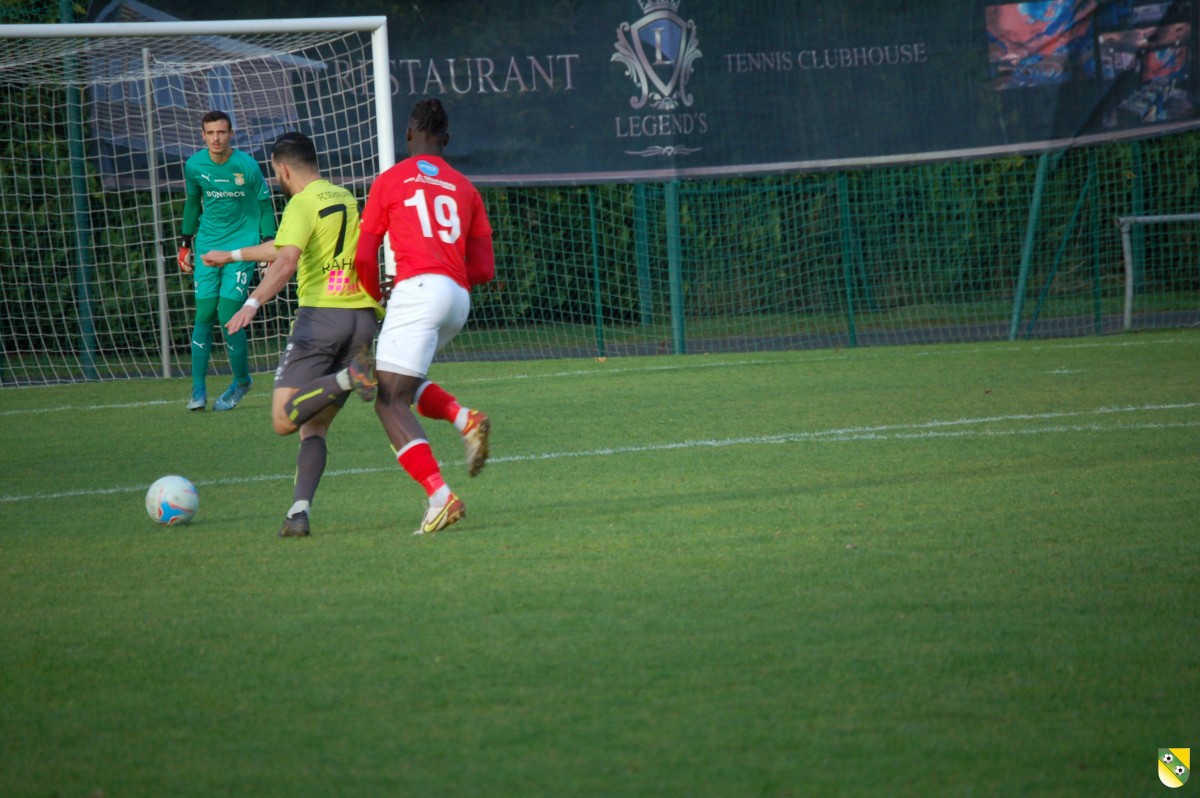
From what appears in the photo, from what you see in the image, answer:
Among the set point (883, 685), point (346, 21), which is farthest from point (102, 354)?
point (883, 685)

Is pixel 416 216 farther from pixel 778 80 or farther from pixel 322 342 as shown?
pixel 778 80

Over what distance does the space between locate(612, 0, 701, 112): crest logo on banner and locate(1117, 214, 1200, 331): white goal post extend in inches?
202

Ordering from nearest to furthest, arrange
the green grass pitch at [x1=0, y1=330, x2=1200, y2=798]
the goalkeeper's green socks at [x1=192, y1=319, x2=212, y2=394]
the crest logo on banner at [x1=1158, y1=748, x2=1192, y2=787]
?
the crest logo on banner at [x1=1158, y1=748, x2=1192, y2=787], the green grass pitch at [x1=0, y1=330, x2=1200, y2=798], the goalkeeper's green socks at [x1=192, y1=319, x2=212, y2=394]

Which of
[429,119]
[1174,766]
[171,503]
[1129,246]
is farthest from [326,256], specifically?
[1129,246]

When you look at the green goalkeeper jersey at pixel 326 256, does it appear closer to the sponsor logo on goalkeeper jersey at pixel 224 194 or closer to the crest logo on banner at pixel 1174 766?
the crest logo on banner at pixel 1174 766

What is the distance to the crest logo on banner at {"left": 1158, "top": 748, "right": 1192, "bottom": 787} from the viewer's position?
3.17m

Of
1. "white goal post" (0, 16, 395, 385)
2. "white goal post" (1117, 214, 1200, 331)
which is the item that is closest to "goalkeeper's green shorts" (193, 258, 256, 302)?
"white goal post" (0, 16, 395, 385)

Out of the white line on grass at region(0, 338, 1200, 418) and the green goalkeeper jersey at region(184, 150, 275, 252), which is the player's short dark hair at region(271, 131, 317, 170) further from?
the white line on grass at region(0, 338, 1200, 418)

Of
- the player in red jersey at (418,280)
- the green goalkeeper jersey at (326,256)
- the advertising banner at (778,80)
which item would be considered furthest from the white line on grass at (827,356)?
the player in red jersey at (418,280)

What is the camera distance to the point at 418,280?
20.2 ft

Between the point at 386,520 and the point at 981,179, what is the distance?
13616mm

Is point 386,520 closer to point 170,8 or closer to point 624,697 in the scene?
point 624,697

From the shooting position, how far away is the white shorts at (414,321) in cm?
614

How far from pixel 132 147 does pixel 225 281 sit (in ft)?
10.9
